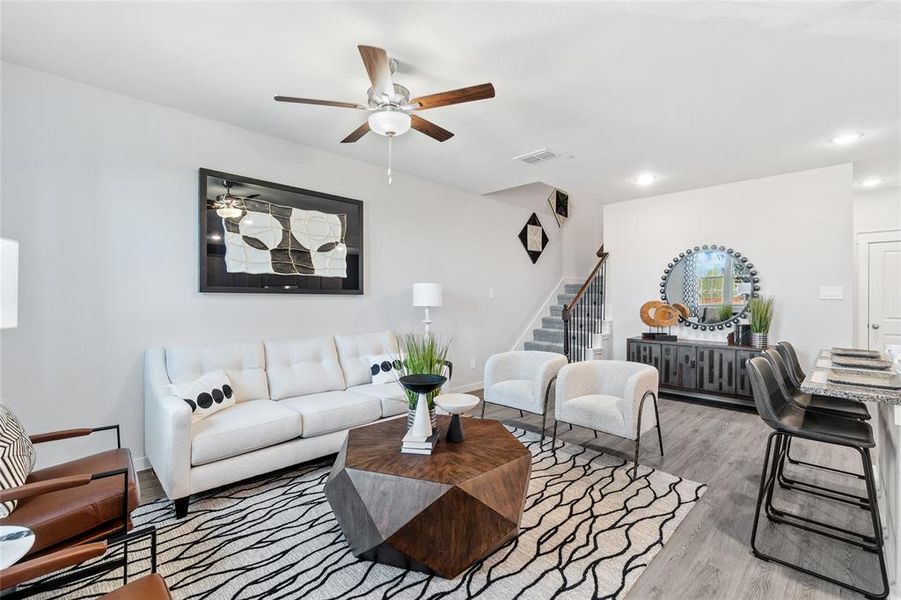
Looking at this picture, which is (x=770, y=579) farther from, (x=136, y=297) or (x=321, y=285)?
(x=136, y=297)

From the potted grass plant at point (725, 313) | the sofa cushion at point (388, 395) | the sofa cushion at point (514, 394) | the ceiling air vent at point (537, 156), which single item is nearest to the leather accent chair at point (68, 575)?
the sofa cushion at point (388, 395)

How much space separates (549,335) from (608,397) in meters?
2.87

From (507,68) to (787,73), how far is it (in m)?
1.77

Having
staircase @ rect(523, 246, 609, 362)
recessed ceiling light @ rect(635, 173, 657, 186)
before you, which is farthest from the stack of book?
recessed ceiling light @ rect(635, 173, 657, 186)

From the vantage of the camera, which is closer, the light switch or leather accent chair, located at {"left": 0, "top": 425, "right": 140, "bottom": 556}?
leather accent chair, located at {"left": 0, "top": 425, "right": 140, "bottom": 556}

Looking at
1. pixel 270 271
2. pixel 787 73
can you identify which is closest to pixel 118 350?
pixel 270 271

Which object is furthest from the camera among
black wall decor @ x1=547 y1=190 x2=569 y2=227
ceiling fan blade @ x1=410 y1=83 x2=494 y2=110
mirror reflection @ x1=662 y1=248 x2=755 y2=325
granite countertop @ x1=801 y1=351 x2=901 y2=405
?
black wall decor @ x1=547 y1=190 x2=569 y2=227

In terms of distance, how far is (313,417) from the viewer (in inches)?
116

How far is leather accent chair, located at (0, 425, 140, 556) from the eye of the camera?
1.52 meters

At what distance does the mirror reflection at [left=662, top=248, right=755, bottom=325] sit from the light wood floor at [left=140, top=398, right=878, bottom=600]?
1.71 metres

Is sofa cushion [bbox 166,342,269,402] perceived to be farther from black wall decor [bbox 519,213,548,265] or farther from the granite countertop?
black wall decor [bbox 519,213,548,265]

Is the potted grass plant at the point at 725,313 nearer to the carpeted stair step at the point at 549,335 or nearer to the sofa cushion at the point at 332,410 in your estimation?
the carpeted stair step at the point at 549,335

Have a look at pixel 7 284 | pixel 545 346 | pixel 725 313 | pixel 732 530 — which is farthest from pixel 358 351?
pixel 725 313

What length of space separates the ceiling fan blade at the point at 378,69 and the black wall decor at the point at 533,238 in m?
4.26
